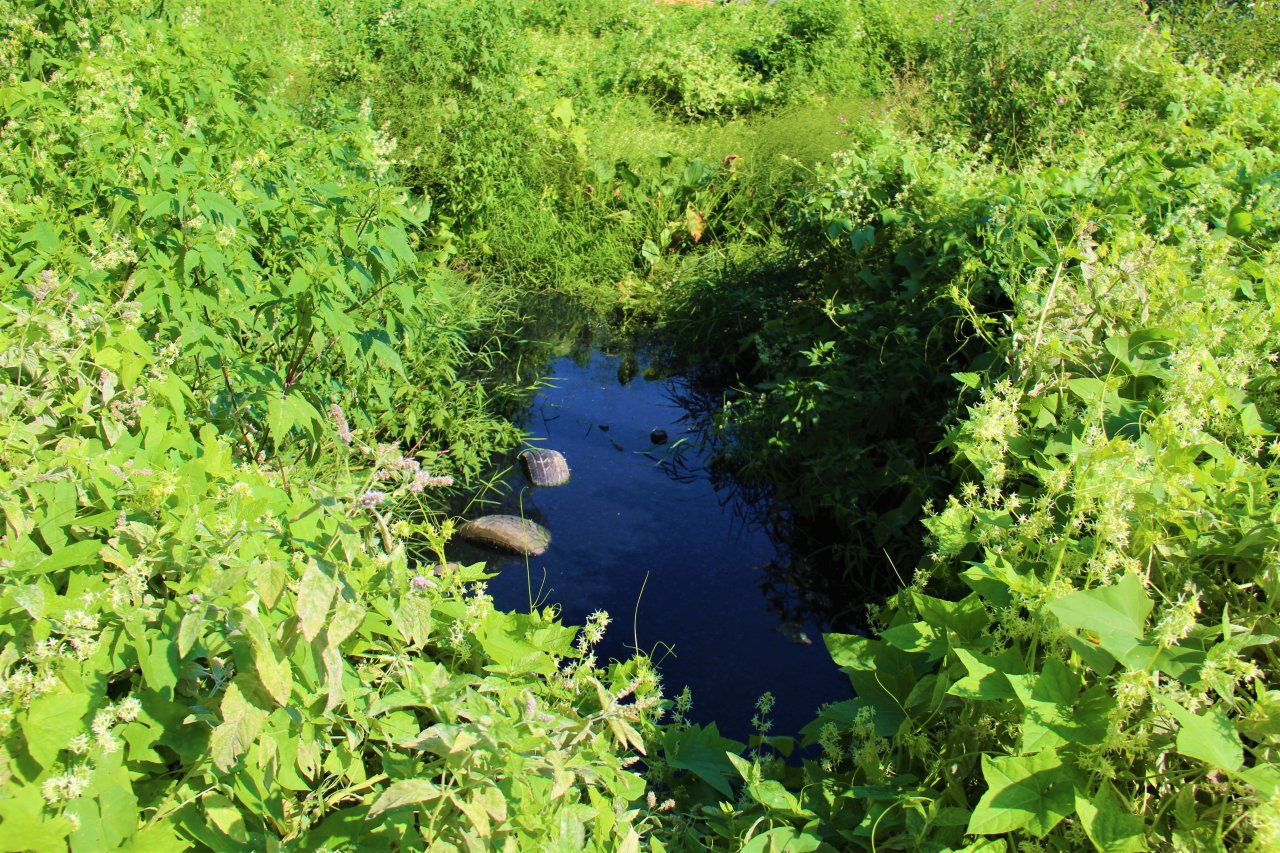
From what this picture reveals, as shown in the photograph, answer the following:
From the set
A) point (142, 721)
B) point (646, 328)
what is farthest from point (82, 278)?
point (646, 328)

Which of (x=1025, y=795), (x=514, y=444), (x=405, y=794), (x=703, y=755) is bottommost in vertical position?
(x=514, y=444)

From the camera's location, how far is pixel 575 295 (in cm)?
653

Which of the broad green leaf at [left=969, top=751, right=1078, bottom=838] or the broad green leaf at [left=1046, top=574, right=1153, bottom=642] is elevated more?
the broad green leaf at [left=1046, top=574, right=1153, bottom=642]

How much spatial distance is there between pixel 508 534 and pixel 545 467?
60cm

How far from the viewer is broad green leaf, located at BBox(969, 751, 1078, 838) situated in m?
1.52

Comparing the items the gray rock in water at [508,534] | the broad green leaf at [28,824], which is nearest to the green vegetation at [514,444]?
the broad green leaf at [28,824]

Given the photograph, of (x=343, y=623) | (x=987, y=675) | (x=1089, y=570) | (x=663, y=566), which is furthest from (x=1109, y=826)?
(x=663, y=566)

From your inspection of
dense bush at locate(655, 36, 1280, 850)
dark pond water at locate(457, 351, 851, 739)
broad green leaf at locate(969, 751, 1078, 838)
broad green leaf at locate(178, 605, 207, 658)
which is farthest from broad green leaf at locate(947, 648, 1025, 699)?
dark pond water at locate(457, 351, 851, 739)

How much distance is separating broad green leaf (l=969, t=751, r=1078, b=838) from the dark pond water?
1748 mm

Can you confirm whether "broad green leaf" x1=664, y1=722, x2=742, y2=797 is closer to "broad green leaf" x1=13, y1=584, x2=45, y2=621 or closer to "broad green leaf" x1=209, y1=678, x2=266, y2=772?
"broad green leaf" x1=209, y1=678, x2=266, y2=772

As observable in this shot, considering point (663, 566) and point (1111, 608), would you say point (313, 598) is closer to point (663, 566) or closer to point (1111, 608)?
point (1111, 608)

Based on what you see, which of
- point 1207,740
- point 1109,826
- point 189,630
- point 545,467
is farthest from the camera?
point 545,467

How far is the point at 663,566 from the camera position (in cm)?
417

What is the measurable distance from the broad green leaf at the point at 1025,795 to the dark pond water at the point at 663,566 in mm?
1748
